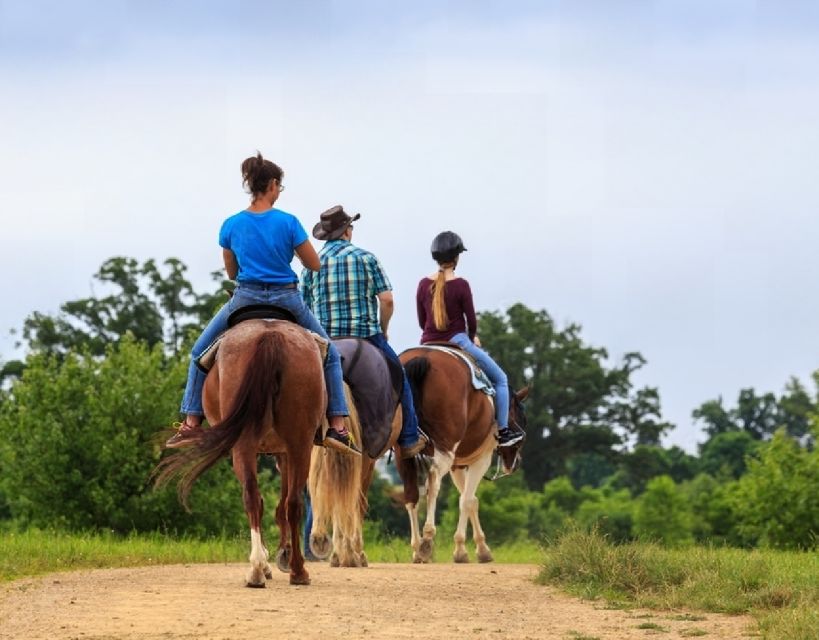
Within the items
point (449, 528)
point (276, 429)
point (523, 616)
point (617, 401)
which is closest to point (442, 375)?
point (276, 429)

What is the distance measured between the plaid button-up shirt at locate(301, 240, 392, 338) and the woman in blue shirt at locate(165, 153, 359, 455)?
2.23 m

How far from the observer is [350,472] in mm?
13828

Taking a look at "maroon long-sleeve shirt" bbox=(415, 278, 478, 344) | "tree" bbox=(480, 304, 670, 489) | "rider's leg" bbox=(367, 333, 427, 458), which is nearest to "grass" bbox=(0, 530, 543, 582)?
"rider's leg" bbox=(367, 333, 427, 458)

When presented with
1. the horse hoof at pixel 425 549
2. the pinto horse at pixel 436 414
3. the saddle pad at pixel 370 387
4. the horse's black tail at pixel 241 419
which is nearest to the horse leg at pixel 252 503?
the horse's black tail at pixel 241 419

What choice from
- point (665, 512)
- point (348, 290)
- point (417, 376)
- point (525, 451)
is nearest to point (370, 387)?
point (348, 290)

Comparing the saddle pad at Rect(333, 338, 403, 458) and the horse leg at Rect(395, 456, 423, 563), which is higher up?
the saddle pad at Rect(333, 338, 403, 458)

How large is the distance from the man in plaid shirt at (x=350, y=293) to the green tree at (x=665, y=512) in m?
53.7

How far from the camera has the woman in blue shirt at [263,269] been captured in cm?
1244

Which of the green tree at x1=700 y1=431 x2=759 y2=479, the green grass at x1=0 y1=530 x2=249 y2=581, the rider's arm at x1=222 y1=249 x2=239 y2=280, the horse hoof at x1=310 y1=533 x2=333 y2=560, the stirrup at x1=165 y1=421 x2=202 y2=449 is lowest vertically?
the green grass at x1=0 y1=530 x2=249 y2=581

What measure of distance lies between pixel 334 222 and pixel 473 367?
2.87 meters

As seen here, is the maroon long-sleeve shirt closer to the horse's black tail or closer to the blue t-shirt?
the blue t-shirt

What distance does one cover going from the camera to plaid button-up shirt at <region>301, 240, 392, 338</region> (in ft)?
49.1

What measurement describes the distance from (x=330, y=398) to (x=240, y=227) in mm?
1521

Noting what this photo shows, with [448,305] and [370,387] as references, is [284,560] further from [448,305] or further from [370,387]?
[448,305]
